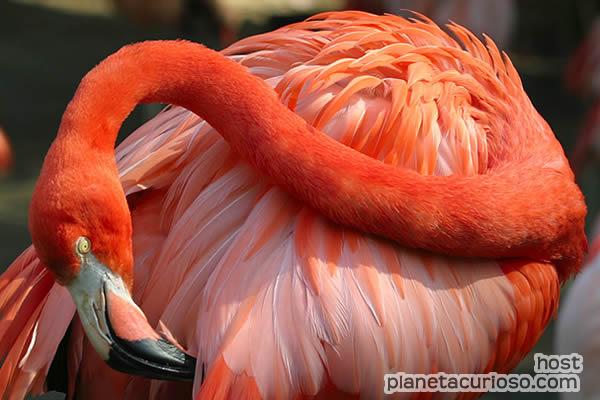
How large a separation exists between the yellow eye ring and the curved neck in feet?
0.65

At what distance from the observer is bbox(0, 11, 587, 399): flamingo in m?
2.36

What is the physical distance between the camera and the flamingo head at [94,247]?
89.7 inches

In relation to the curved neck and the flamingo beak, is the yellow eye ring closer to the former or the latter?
the flamingo beak

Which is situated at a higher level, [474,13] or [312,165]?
[312,165]

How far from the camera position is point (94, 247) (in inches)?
91.4

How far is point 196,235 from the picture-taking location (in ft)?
8.52

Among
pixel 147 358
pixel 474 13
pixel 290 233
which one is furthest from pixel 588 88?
pixel 147 358

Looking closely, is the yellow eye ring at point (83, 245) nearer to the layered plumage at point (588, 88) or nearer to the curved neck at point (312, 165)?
the curved neck at point (312, 165)

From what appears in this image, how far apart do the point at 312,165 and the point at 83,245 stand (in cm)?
50

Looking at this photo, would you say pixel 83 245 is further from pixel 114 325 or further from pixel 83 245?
pixel 114 325

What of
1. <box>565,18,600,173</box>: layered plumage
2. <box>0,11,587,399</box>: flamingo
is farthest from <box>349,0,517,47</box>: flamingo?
<box>0,11,587,399</box>: flamingo

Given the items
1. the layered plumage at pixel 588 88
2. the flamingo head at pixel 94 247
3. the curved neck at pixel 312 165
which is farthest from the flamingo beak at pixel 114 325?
the layered plumage at pixel 588 88

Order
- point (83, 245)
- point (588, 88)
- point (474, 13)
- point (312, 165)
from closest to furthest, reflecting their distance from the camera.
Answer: point (83, 245)
point (312, 165)
point (474, 13)
point (588, 88)

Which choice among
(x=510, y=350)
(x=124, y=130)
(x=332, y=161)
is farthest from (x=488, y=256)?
(x=124, y=130)
